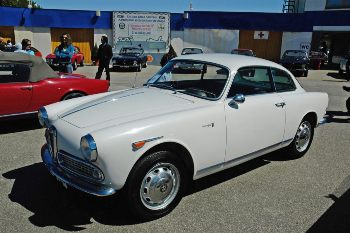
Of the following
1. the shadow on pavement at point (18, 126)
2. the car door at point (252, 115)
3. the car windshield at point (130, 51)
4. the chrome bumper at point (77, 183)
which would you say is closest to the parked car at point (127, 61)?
the car windshield at point (130, 51)

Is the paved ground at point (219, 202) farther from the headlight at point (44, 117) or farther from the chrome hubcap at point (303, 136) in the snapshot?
the headlight at point (44, 117)

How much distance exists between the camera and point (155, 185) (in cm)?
344

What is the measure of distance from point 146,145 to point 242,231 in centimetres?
127

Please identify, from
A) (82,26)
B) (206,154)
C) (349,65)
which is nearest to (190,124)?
(206,154)

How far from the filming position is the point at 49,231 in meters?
3.23

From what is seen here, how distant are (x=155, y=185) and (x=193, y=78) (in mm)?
1741

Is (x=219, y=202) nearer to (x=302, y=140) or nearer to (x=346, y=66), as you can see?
(x=302, y=140)

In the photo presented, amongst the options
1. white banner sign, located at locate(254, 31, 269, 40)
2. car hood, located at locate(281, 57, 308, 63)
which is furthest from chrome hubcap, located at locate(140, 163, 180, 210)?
white banner sign, located at locate(254, 31, 269, 40)

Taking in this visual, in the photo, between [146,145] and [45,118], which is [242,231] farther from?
[45,118]

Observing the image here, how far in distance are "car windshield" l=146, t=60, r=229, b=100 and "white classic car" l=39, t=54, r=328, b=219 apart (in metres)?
0.01

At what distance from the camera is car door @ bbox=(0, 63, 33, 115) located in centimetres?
582

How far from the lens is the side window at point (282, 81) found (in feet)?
15.9

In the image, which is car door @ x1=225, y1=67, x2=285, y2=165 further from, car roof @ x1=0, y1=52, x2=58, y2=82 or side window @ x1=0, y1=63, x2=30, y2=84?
side window @ x1=0, y1=63, x2=30, y2=84

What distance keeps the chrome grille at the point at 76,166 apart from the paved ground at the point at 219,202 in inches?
14.7
